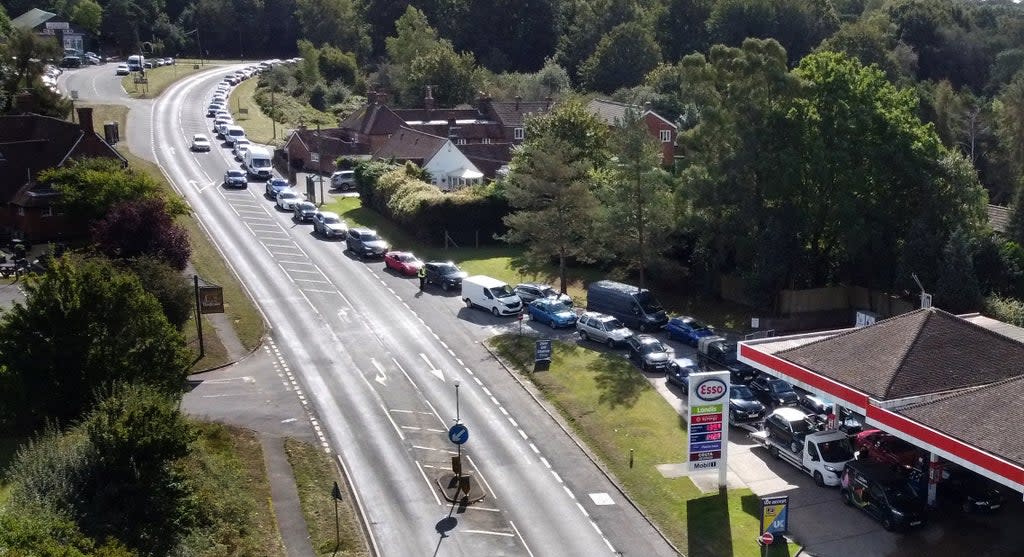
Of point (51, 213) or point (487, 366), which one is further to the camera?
point (51, 213)

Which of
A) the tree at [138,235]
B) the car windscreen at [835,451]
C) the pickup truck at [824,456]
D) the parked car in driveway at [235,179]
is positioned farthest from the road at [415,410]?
the car windscreen at [835,451]

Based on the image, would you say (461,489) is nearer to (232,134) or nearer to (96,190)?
(96,190)

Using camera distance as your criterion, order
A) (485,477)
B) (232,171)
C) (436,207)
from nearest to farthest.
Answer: (485,477)
(436,207)
(232,171)

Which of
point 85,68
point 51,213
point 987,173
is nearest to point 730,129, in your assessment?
point 51,213

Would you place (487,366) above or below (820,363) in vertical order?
below

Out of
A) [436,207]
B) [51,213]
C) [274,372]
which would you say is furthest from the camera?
[436,207]

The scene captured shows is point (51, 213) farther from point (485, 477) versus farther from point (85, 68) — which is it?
point (85, 68)
